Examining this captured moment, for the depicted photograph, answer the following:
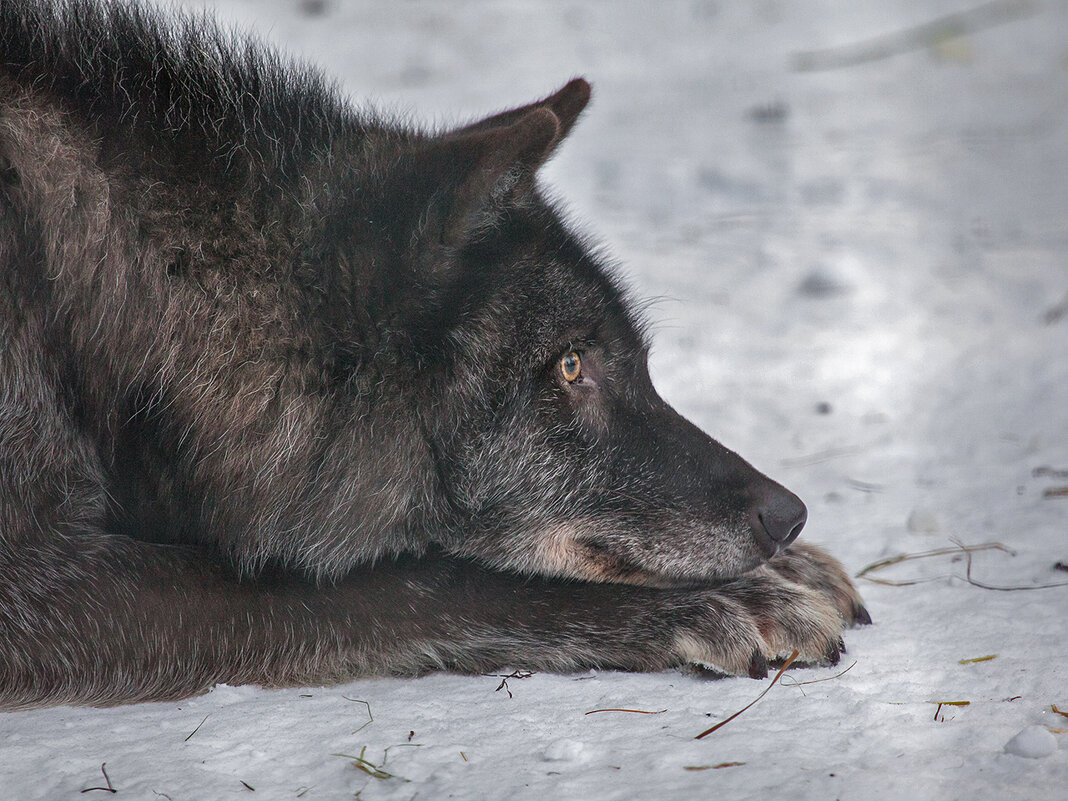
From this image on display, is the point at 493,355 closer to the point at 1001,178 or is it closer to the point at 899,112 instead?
the point at 1001,178

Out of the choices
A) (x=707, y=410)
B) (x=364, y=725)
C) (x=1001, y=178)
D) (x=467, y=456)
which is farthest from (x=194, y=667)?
(x=1001, y=178)

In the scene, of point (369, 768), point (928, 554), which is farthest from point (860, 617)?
point (369, 768)

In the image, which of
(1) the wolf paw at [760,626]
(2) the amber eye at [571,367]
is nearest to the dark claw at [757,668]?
(1) the wolf paw at [760,626]

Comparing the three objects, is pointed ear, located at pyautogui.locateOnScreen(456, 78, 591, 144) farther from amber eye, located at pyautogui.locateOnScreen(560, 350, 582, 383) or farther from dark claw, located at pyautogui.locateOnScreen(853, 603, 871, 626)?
dark claw, located at pyautogui.locateOnScreen(853, 603, 871, 626)

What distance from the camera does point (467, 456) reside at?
274cm

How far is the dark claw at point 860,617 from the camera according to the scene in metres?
2.93

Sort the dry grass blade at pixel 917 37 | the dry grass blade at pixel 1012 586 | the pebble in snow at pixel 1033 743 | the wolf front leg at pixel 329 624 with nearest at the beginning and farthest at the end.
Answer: the pebble in snow at pixel 1033 743 → the wolf front leg at pixel 329 624 → the dry grass blade at pixel 1012 586 → the dry grass blade at pixel 917 37

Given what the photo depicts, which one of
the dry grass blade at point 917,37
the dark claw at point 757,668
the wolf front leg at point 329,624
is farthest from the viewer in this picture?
the dry grass blade at point 917,37

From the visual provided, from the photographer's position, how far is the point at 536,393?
2.79 m

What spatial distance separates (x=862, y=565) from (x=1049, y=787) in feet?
5.04

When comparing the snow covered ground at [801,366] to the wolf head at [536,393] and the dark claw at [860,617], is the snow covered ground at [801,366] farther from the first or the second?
the wolf head at [536,393]

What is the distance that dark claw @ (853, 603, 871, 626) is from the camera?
2928 millimetres

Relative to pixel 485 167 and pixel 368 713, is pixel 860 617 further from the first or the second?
pixel 485 167

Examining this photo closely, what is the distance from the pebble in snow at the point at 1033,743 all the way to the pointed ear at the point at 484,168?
1686 millimetres
